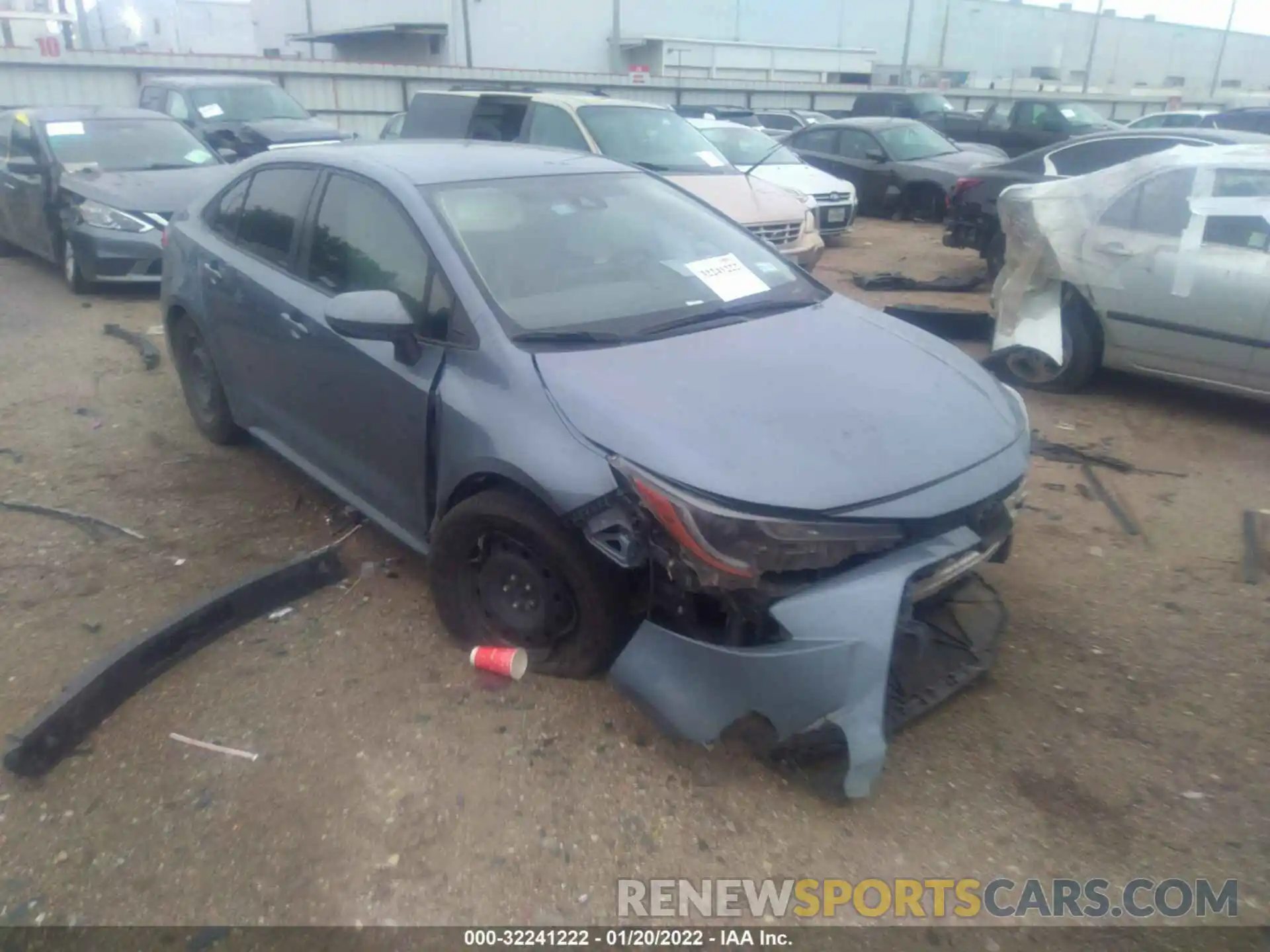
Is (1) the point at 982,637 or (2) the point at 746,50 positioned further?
(2) the point at 746,50

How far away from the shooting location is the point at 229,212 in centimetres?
482

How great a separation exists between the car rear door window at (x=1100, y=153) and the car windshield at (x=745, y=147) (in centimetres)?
402

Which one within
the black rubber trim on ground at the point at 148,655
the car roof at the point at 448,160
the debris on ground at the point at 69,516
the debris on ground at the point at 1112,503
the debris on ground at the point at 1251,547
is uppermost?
the car roof at the point at 448,160

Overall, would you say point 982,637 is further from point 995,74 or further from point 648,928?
point 995,74

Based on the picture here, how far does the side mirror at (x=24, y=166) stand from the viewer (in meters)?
9.20

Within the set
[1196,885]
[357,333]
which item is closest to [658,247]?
[357,333]

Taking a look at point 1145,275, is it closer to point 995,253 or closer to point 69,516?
point 995,253

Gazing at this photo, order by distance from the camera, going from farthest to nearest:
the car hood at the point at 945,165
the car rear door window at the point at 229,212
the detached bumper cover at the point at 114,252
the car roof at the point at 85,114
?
the car hood at the point at 945,165
the car roof at the point at 85,114
the detached bumper cover at the point at 114,252
the car rear door window at the point at 229,212

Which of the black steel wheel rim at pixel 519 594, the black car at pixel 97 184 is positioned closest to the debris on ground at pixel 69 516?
the black steel wheel rim at pixel 519 594

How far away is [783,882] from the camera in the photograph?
261cm

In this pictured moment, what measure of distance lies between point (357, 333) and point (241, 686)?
1298 mm

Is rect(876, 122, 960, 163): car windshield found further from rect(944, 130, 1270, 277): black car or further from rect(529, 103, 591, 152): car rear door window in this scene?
rect(529, 103, 591, 152): car rear door window

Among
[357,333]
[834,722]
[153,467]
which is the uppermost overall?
[357,333]

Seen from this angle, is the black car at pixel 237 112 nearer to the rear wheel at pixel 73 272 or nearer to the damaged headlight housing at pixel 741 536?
the rear wheel at pixel 73 272
